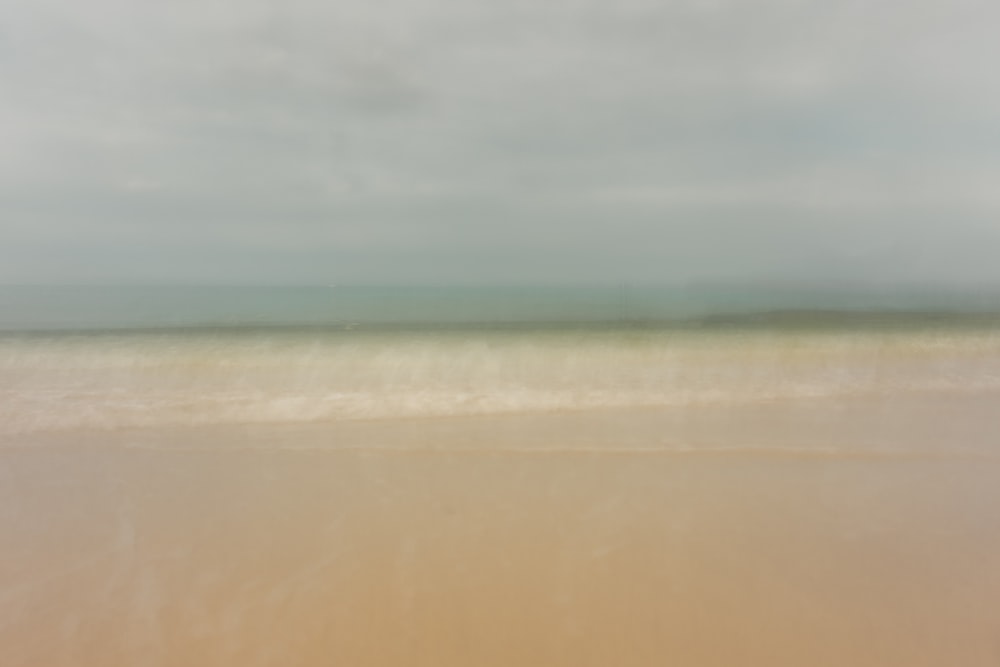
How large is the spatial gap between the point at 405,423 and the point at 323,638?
4.42m

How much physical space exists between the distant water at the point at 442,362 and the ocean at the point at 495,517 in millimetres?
113

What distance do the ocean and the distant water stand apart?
11 cm

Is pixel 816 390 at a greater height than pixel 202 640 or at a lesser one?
greater

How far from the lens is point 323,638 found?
3.48m

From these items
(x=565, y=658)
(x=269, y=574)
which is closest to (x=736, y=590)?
Answer: (x=565, y=658)

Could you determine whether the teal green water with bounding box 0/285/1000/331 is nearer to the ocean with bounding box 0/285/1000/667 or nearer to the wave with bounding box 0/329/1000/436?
the wave with bounding box 0/329/1000/436

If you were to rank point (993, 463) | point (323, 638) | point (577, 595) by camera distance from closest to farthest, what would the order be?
point (323, 638), point (577, 595), point (993, 463)

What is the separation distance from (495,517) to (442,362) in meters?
7.76

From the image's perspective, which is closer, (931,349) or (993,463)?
(993,463)

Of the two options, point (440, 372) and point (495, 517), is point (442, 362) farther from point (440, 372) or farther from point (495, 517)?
point (495, 517)

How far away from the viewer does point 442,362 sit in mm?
12562

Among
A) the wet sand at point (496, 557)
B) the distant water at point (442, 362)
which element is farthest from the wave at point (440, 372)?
the wet sand at point (496, 557)

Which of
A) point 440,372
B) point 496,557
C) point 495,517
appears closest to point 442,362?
point 440,372

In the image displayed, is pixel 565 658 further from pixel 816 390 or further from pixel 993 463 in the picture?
pixel 816 390
